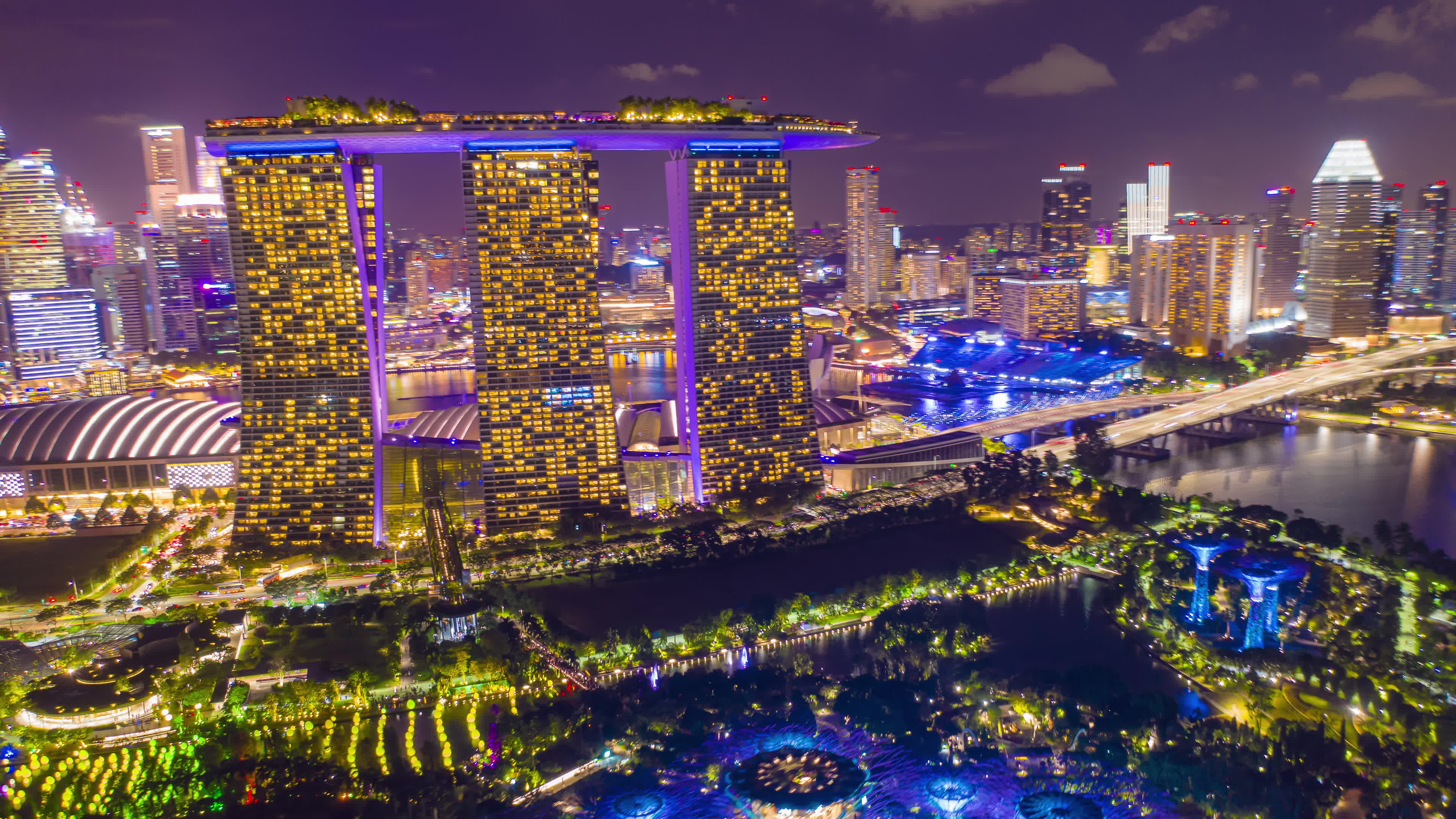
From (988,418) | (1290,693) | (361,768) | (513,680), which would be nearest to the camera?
(361,768)

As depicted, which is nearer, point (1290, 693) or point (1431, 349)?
point (1290, 693)

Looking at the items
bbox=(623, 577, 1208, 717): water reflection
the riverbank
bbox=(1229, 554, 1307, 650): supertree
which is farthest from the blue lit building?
bbox=(1229, 554, 1307, 650): supertree

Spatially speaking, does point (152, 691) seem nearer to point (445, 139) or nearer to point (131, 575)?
point (131, 575)

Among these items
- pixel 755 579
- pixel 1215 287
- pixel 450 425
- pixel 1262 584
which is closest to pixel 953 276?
pixel 1215 287

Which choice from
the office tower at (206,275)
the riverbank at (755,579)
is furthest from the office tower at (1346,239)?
the office tower at (206,275)

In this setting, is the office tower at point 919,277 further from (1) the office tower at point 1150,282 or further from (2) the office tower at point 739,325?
(2) the office tower at point 739,325

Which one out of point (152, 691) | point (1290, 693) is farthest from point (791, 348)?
point (152, 691)

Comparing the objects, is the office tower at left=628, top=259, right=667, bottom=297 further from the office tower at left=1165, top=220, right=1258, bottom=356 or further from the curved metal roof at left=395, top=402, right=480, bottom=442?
the curved metal roof at left=395, top=402, right=480, bottom=442
